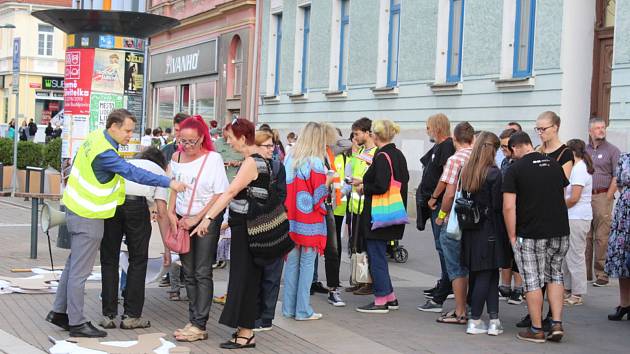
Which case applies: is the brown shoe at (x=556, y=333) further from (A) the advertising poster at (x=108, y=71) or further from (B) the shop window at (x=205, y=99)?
(B) the shop window at (x=205, y=99)

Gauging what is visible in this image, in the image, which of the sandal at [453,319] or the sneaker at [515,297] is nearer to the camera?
the sandal at [453,319]

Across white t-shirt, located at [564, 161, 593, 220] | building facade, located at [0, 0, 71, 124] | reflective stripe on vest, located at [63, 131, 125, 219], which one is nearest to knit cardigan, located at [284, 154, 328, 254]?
reflective stripe on vest, located at [63, 131, 125, 219]

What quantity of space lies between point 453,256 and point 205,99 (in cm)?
2621

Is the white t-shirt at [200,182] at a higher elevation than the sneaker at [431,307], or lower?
higher

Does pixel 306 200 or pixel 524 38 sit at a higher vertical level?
pixel 524 38

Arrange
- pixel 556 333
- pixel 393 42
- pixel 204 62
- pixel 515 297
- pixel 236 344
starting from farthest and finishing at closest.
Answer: pixel 204 62
pixel 393 42
pixel 515 297
pixel 556 333
pixel 236 344

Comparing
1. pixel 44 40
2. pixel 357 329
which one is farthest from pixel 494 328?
pixel 44 40

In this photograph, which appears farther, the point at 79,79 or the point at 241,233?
the point at 79,79

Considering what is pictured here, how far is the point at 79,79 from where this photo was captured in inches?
571

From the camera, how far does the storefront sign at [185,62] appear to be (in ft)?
111

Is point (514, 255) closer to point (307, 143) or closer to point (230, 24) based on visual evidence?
point (307, 143)

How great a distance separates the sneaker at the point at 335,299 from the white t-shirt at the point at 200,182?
8.18ft

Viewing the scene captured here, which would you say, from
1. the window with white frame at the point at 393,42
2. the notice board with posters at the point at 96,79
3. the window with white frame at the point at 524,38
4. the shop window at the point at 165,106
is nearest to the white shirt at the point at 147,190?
the notice board with posters at the point at 96,79

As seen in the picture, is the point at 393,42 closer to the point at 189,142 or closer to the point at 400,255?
the point at 400,255
